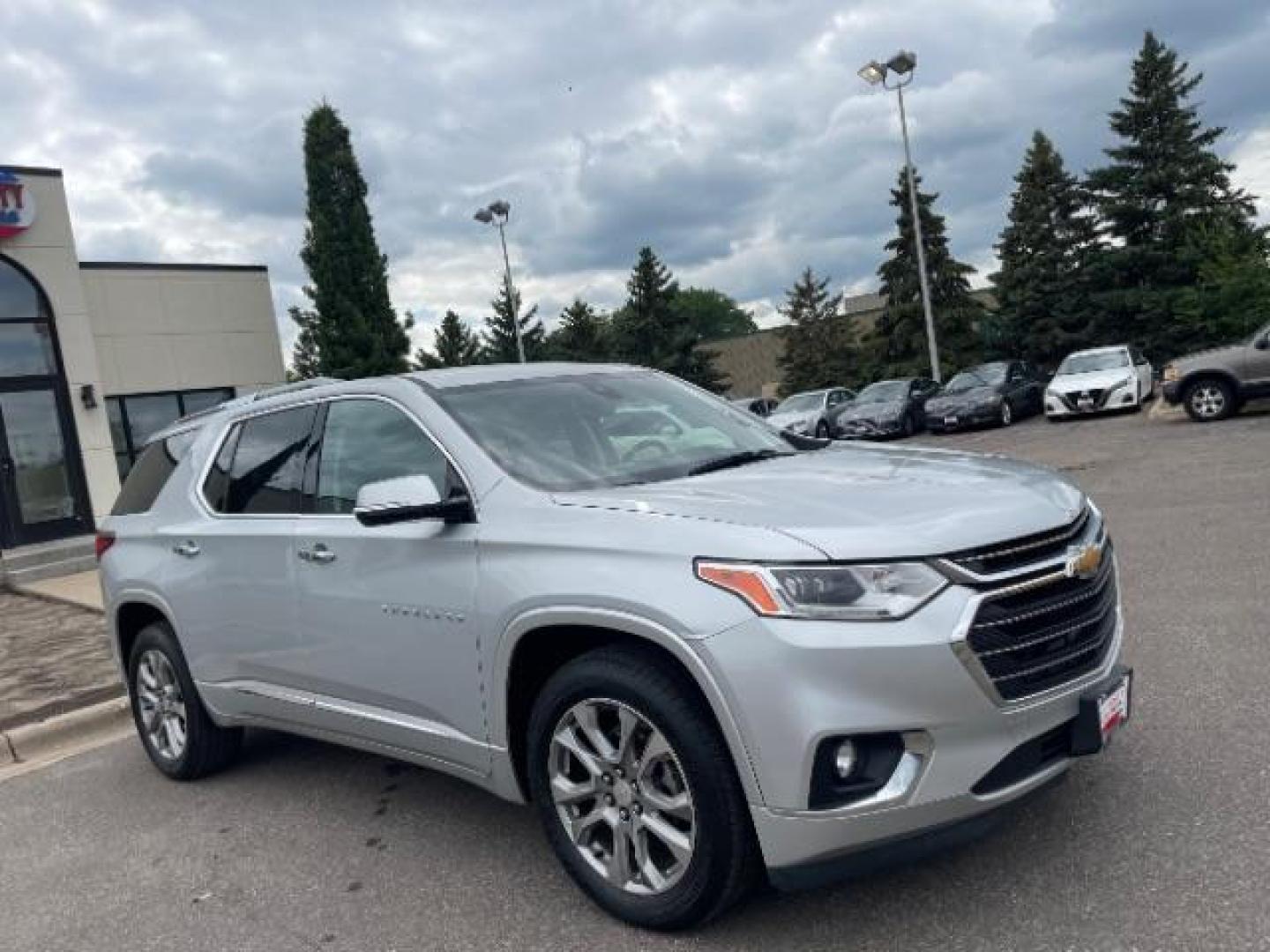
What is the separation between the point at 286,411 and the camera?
4500 millimetres

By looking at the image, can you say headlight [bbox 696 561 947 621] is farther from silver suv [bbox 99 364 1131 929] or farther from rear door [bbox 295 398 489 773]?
rear door [bbox 295 398 489 773]

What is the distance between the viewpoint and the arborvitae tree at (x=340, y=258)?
29.3m

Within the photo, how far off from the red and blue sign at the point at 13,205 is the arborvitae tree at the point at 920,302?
32.0 metres

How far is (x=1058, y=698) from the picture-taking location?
9.30ft

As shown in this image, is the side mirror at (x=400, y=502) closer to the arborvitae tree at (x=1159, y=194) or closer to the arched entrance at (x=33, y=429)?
the arched entrance at (x=33, y=429)

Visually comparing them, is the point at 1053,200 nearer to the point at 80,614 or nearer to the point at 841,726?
the point at 80,614

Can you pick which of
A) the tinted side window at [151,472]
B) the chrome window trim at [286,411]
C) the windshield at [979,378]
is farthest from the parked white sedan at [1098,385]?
the chrome window trim at [286,411]

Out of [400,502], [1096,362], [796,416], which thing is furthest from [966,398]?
[400,502]

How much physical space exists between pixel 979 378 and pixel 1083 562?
22.1 metres

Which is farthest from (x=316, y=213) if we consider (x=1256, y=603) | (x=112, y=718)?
(x=1256, y=603)

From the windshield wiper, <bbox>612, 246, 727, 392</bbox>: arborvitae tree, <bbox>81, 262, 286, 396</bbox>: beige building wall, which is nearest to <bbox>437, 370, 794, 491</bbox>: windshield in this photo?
the windshield wiper

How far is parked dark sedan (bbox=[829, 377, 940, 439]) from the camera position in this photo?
23344mm

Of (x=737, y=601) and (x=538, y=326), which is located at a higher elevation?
(x=538, y=326)

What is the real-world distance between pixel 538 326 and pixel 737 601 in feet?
160
